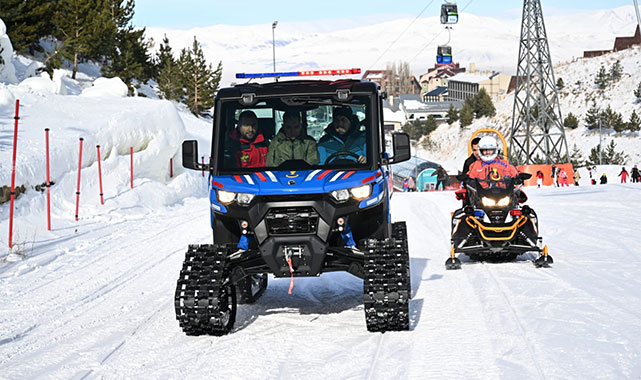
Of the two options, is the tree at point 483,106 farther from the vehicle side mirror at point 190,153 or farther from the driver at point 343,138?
the vehicle side mirror at point 190,153

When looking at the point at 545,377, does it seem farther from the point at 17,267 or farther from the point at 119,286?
the point at 17,267

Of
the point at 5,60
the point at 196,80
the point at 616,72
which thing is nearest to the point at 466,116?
the point at 616,72

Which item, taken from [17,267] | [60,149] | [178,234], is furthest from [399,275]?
[60,149]

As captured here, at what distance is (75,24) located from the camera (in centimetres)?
4309

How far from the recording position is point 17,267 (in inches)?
452

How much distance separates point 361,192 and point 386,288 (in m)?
0.99

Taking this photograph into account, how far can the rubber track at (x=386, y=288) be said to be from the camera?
682 centimetres

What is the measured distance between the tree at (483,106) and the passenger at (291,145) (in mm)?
106561

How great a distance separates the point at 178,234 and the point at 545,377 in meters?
11.5

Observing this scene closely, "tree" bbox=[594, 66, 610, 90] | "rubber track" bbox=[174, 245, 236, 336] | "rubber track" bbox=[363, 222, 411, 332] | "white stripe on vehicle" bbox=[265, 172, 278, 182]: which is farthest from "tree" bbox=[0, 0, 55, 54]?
"tree" bbox=[594, 66, 610, 90]

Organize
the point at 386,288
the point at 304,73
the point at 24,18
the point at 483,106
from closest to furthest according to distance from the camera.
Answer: the point at 386,288, the point at 304,73, the point at 24,18, the point at 483,106

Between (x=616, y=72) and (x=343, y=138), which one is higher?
(x=616, y=72)

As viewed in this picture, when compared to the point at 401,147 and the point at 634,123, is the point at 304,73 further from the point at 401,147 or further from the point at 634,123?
the point at 634,123

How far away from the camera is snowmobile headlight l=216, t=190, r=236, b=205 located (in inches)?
290
